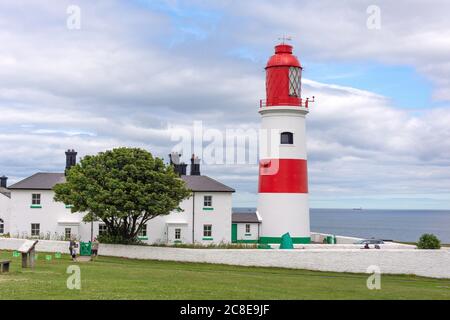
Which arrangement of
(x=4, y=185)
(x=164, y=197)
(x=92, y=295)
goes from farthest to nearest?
(x=4, y=185) → (x=164, y=197) → (x=92, y=295)

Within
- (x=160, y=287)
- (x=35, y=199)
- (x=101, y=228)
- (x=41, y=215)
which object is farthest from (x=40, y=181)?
(x=160, y=287)

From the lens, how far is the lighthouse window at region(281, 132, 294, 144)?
43.9 meters

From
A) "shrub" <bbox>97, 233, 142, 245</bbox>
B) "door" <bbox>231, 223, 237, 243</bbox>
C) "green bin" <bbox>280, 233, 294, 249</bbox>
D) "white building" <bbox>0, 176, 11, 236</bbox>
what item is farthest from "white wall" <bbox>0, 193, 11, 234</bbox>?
"green bin" <bbox>280, 233, 294, 249</bbox>

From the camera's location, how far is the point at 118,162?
131 feet

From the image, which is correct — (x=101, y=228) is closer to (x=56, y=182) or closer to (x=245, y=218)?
(x=56, y=182)

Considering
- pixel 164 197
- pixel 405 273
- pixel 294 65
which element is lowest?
pixel 405 273

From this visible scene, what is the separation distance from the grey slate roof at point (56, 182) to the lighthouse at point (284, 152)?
15.9 ft

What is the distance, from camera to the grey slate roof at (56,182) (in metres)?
47.3

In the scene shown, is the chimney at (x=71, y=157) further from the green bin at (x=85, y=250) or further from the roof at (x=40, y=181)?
the green bin at (x=85, y=250)

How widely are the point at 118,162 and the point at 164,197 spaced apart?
13.2 ft

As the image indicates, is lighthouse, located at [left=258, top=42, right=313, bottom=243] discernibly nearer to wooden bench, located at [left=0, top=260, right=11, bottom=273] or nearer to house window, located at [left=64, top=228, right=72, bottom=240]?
house window, located at [left=64, top=228, right=72, bottom=240]

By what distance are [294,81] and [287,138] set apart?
424 centimetres
